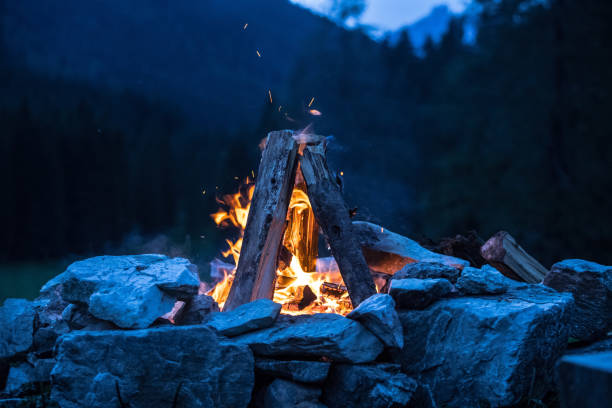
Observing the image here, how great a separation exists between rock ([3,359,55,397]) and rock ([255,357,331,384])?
130 cm

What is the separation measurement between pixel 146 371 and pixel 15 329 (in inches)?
46.2

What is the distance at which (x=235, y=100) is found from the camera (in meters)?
10.3

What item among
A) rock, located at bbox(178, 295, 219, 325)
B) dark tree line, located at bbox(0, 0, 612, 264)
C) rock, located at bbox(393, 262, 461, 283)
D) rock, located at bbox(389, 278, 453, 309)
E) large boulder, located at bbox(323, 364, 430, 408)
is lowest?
large boulder, located at bbox(323, 364, 430, 408)

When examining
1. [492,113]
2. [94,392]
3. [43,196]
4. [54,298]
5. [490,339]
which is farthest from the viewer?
[492,113]

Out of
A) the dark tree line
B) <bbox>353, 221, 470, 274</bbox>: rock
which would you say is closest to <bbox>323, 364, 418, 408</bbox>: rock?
<bbox>353, 221, 470, 274</bbox>: rock

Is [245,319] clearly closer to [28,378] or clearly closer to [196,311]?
[196,311]

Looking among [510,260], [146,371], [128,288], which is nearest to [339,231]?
[128,288]

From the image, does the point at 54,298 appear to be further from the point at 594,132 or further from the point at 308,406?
the point at 594,132

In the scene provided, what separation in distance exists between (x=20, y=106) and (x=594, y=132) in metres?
11.7

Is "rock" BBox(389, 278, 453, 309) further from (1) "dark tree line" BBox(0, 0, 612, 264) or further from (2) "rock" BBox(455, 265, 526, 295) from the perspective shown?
(1) "dark tree line" BBox(0, 0, 612, 264)

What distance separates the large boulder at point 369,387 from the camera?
219cm

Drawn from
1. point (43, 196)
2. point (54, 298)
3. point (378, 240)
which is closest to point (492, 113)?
point (378, 240)

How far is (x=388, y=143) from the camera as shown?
12.9 m

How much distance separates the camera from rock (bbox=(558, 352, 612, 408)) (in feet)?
4.35
